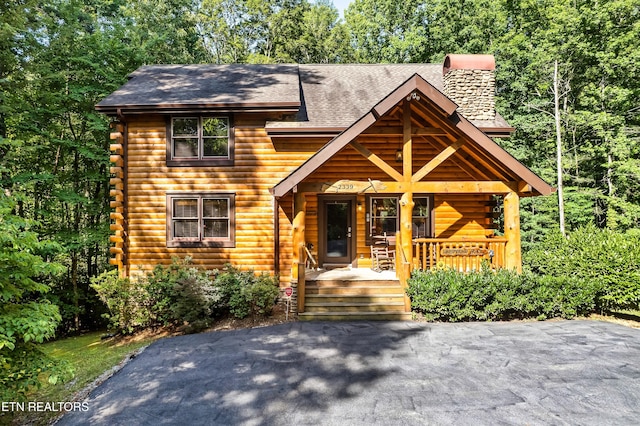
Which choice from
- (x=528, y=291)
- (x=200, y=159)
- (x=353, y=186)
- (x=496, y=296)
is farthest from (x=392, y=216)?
(x=200, y=159)

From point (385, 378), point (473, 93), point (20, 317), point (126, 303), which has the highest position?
point (473, 93)

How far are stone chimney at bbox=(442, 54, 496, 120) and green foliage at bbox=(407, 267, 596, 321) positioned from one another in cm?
615

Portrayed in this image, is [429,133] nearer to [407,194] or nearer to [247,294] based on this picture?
[407,194]

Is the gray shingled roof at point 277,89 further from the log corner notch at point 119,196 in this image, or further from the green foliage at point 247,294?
the green foliage at point 247,294

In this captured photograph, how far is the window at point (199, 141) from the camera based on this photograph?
37.0 ft

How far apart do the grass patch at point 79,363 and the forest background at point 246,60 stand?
1.56m

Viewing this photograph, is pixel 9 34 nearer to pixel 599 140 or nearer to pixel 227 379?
pixel 227 379

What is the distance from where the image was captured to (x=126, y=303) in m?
9.37

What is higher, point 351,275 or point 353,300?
point 351,275

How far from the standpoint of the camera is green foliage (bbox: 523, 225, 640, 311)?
8.24 meters

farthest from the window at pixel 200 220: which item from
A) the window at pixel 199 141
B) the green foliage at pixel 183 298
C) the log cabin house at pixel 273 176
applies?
the green foliage at pixel 183 298

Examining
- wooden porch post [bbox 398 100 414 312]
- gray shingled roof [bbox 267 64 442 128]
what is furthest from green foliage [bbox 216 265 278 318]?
gray shingled roof [bbox 267 64 442 128]

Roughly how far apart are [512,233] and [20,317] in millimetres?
10446

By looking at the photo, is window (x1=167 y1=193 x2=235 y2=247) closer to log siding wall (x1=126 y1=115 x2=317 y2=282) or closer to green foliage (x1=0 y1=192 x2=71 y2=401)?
log siding wall (x1=126 y1=115 x2=317 y2=282)
